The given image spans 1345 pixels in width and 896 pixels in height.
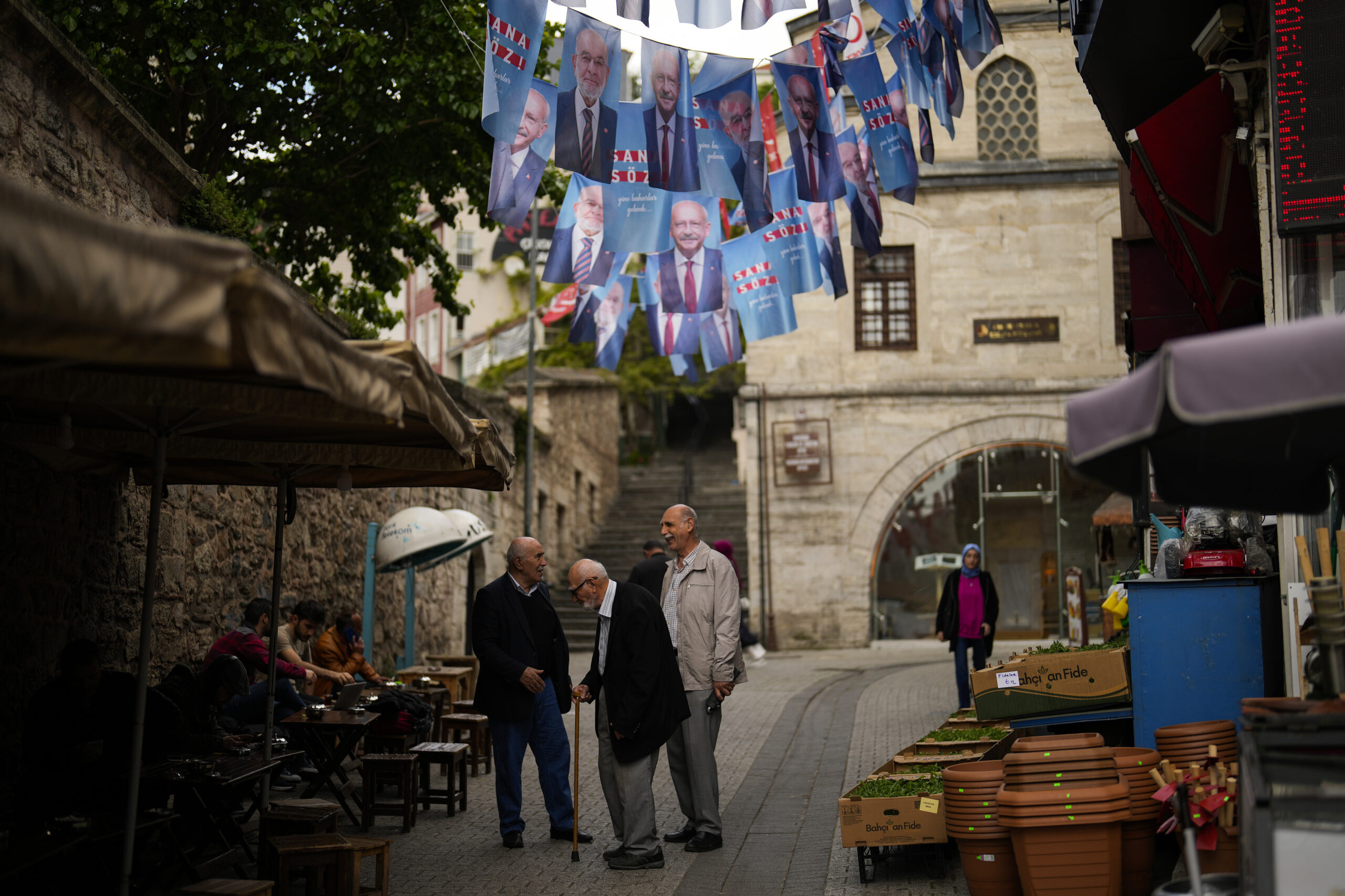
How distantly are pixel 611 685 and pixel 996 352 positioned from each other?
1851cm

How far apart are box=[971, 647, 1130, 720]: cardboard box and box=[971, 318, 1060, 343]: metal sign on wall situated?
17158 millimetres

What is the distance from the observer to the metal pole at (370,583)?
14.7 meters

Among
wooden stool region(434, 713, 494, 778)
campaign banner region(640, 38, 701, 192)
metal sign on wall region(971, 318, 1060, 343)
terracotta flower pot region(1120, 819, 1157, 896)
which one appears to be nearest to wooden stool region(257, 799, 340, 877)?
wooden stool region(434, 713, 494, 778)

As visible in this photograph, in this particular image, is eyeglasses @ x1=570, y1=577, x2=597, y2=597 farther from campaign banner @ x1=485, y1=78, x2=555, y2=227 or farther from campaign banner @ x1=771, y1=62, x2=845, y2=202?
campaign banner @ x1=771, y1=62, x2=845, y2=202

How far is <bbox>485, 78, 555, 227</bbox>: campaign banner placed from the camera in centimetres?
974

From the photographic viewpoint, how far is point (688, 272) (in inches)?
527

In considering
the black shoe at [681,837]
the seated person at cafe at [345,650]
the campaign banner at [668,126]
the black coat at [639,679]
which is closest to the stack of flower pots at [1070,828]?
the black coat at [639,679]

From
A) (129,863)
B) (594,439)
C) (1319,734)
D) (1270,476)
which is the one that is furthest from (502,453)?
(594,439)

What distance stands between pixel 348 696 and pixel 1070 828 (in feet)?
16.4

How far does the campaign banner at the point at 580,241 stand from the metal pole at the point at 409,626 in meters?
5.70

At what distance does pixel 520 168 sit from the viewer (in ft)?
32.3

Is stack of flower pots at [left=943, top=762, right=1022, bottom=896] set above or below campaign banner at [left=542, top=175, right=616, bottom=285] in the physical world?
below

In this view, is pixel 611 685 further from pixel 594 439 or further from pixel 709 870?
pixel 594 439

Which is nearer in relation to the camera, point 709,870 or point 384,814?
point 709,870
